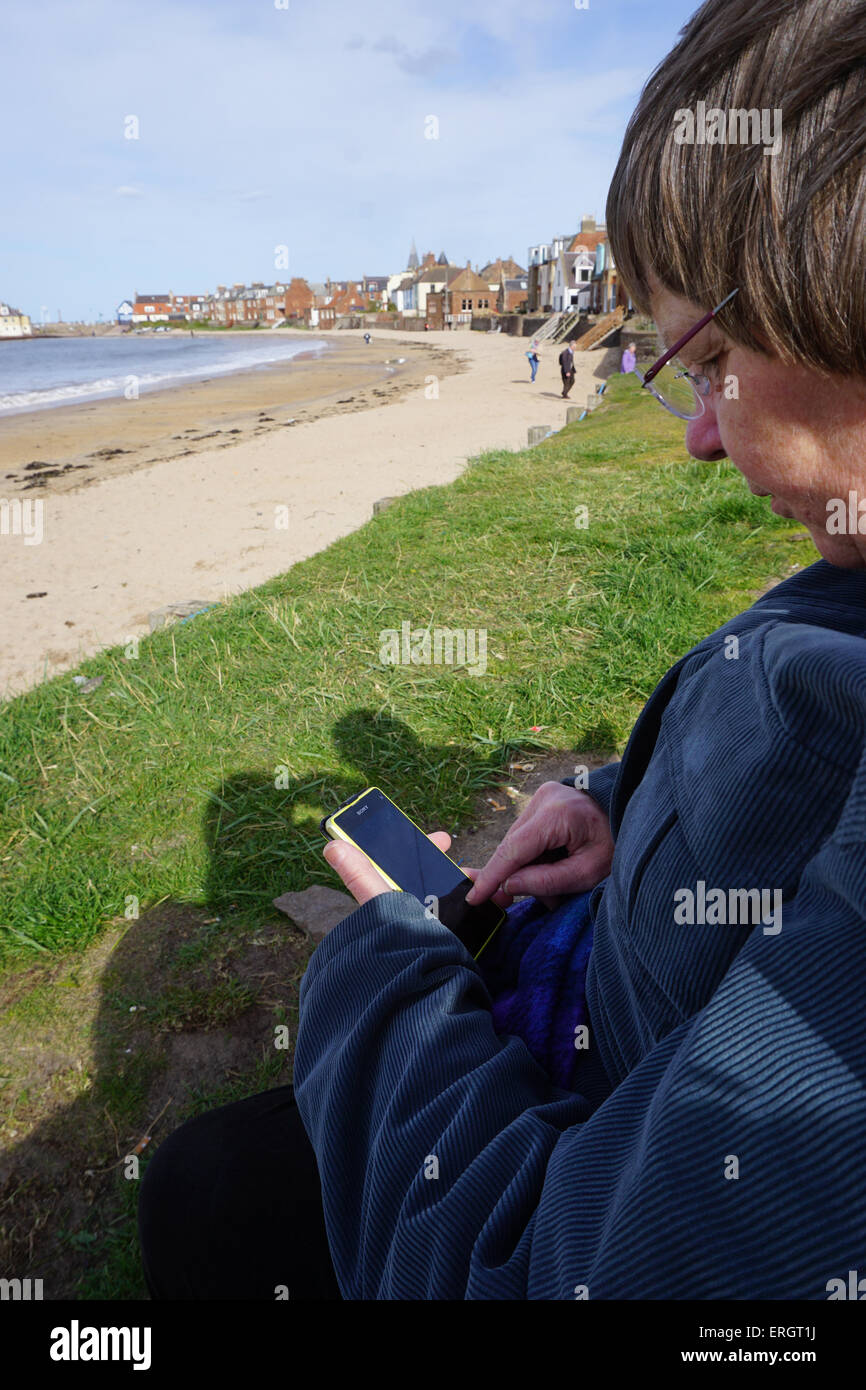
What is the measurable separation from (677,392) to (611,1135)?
1.21m

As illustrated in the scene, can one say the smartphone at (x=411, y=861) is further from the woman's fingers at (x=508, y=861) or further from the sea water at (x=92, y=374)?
the sea water at (x=92, y=374)

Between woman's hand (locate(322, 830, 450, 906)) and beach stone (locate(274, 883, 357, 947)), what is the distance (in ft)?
4.98

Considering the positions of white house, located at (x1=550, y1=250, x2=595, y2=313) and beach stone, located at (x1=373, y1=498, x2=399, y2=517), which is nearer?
beach stone, located at (x1=373, y1=498, x2=399, y2=517)

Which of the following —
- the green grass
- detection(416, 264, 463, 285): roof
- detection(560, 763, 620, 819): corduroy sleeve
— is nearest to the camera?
detection(560, 763, 620, 819): corduroy sleeve

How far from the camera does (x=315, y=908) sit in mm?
3188

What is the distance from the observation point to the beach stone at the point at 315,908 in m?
3.11

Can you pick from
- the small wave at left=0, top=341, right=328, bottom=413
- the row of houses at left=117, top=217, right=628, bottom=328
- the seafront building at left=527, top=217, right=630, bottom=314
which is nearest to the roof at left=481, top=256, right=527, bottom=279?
the row of houses at left=117, top=217, right=628, bottom=328

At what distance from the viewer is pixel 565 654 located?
16.0 feet

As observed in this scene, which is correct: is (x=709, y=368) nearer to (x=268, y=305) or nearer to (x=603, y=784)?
(x=603, y=784)

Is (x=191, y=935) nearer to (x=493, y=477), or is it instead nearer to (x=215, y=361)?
(x=493, y=477)

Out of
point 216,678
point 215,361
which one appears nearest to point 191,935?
point 216,678

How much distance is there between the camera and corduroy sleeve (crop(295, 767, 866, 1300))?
66cm

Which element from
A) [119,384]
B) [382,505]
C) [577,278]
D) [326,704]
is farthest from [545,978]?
[577,278]

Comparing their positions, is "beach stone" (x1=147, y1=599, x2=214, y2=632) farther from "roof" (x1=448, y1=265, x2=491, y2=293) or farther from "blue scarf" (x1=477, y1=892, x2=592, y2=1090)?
"roof" (x1=448, y1=265, x2=491, y2=293)
